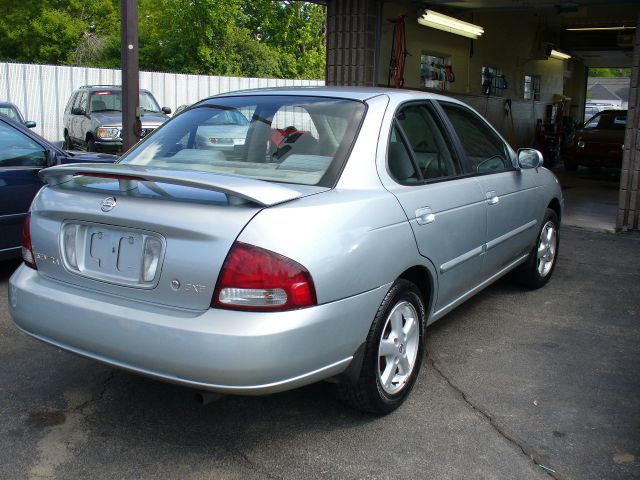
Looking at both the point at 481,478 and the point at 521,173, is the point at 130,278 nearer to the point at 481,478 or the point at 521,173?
the point at 481,478

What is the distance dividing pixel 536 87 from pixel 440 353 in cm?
1513

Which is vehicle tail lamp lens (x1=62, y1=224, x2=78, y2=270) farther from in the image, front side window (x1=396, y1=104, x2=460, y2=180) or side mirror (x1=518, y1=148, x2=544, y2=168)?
side mirror (x1=518, y1=148, x2=544, y2=168)

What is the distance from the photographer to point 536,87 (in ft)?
59.3

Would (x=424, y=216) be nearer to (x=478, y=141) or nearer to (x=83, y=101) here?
(x=478, y=141)

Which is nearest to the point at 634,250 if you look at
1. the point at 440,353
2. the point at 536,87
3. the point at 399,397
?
the point at 440,353

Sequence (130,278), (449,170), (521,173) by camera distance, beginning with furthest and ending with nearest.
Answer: (521,173) → (449,170) → (130,278)

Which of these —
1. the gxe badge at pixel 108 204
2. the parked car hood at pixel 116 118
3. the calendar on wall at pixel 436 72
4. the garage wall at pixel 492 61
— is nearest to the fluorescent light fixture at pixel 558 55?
the garage wall at pixel 492 61

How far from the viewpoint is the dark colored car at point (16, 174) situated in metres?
5.75

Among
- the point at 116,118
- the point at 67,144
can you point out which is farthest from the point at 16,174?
the point at 67,144

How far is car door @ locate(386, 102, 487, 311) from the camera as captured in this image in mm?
3676

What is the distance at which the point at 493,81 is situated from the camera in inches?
579

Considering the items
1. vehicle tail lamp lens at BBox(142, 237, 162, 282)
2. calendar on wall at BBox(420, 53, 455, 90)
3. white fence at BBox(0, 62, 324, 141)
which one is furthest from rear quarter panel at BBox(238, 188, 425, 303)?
white fence at BBox(0, 62, 324, 141)

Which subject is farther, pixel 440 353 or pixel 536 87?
pixel 536 87

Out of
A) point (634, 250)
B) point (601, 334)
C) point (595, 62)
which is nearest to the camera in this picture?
point (601, 334)
